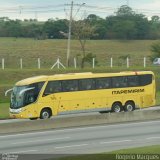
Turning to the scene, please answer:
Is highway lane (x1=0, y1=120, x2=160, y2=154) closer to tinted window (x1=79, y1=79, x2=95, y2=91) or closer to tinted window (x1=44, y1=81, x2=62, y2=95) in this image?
tinted window (x1=44, y1=81, x2=62, y2=95)

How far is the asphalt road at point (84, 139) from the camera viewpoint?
2075cm

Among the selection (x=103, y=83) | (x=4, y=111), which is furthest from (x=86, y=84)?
(x=4, y=111)

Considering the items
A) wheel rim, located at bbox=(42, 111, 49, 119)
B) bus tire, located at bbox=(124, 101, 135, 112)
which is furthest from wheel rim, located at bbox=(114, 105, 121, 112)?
wheel rim, located at bbox=(42, 111, 49, 119)

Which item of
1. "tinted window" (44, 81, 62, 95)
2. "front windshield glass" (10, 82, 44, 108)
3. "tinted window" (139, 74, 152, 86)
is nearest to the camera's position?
"front windshield glass" (10, 82, 44, 108)

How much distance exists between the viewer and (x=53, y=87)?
3616cm

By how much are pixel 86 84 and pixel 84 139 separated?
1380 centimetres

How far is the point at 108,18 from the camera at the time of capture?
4688 inches

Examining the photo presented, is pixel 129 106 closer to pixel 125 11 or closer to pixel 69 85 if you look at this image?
pixel 69 85

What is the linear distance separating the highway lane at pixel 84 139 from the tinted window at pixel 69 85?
686cm

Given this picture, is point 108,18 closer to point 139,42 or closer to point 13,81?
point 139,42

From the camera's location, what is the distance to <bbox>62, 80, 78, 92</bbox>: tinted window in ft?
120

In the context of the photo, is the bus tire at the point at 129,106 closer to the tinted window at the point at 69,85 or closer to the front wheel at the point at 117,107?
the front wheel at the point at 117,107

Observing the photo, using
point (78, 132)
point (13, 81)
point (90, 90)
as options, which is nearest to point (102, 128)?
point (78, 132)

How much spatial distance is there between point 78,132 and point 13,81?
91.5 ft
